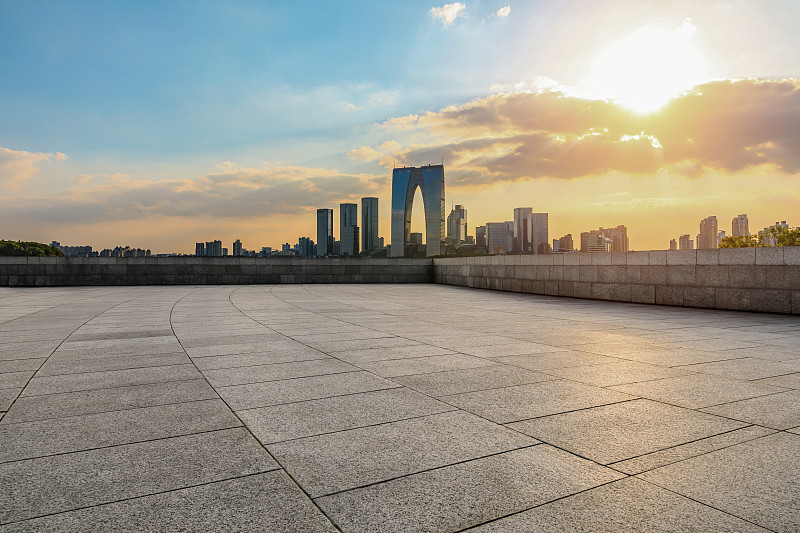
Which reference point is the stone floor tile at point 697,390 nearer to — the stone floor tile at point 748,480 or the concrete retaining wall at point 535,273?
the stone floor tile at point 748,480

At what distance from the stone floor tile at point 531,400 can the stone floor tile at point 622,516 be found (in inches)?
52.1

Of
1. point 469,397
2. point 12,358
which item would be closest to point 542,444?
point 469,397

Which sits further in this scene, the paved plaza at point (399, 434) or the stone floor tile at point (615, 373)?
the stone floor tile at point (615, 373)

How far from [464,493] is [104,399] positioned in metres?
3.68

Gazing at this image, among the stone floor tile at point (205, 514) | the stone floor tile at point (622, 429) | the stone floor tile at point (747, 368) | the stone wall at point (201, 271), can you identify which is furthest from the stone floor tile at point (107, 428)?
the stone wall at point (201, 271)

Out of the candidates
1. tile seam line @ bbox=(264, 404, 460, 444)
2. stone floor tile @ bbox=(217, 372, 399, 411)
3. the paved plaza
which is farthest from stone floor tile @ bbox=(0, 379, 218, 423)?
tile seam line @ bbox=(264, 404, 460, 444)

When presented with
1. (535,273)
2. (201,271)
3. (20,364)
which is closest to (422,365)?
(20,364)

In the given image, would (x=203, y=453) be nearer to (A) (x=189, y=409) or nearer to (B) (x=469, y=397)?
(A) (x=189, y=409)

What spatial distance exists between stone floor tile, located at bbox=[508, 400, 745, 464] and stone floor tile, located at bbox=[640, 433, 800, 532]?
0.95 ft

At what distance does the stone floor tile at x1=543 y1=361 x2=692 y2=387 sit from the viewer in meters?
5.56

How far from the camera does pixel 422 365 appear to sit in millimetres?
6312

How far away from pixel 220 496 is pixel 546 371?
13.5 feet

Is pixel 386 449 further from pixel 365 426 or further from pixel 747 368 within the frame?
pixel 747 368

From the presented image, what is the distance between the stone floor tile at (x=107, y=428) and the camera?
362 cm
